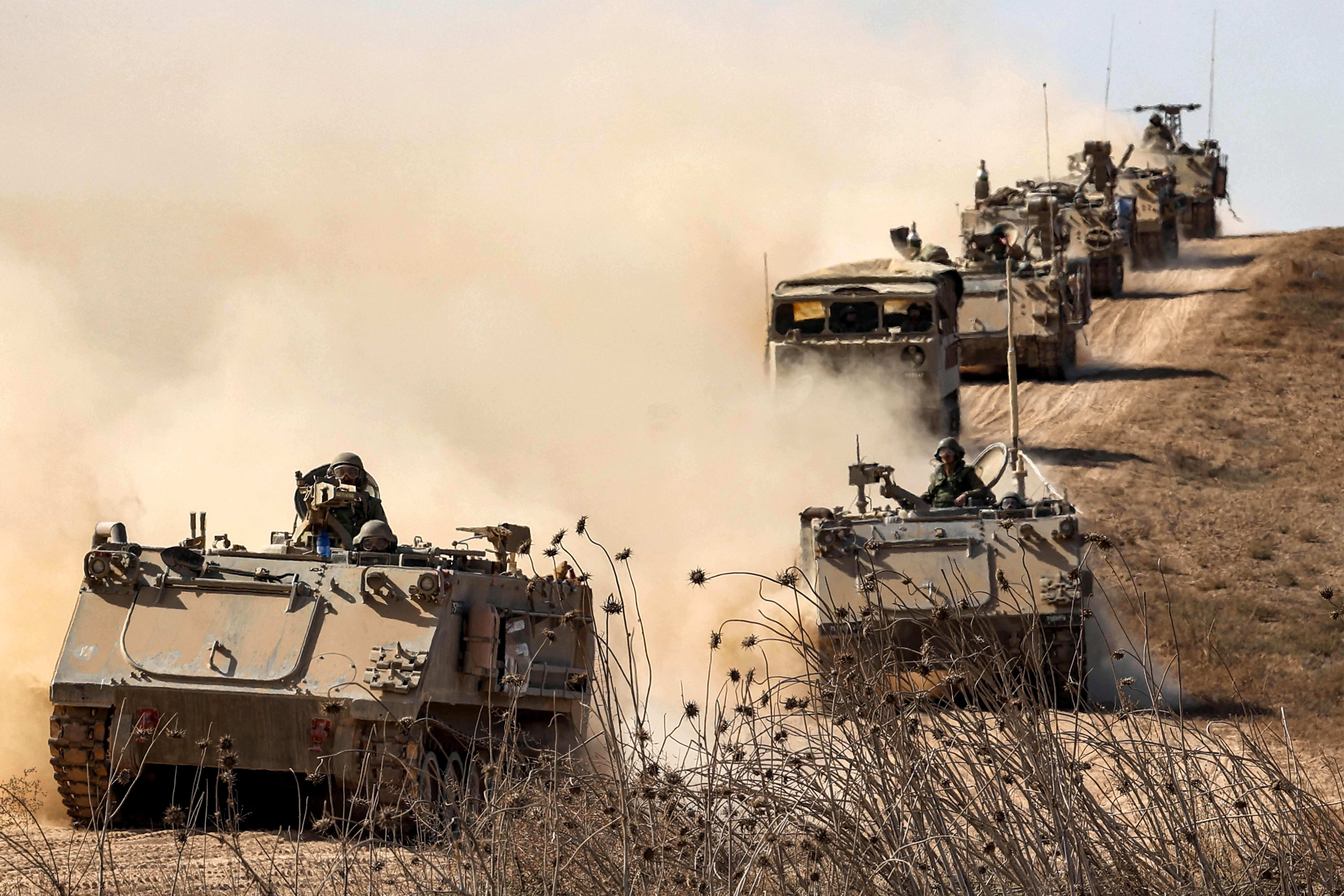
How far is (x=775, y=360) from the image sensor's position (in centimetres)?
2161

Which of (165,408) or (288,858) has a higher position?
(165,408)

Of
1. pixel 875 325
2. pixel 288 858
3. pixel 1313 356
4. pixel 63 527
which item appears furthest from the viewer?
pixel 1313 356

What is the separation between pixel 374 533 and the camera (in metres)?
10.3

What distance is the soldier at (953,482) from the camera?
45.6 feet

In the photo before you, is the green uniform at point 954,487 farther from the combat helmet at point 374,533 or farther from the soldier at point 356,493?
the combat helmet at point 374,533

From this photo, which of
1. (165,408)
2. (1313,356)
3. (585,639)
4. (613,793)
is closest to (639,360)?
(165,408)

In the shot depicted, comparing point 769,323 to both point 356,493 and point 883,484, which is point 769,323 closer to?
point 883,484

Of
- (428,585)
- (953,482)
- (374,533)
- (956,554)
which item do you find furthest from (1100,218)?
(428,585)

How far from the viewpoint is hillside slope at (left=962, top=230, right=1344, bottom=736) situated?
15.1 metres

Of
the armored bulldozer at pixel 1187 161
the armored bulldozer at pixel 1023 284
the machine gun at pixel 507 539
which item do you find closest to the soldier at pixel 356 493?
the machine gun at pixel 507 539

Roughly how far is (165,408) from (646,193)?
459 inches

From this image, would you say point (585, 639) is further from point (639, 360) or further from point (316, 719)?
point (639, 360)

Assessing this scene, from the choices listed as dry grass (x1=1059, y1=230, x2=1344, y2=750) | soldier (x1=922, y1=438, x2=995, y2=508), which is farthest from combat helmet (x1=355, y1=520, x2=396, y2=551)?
soldier (x1=922, y1=438, x2=995, y2=508)

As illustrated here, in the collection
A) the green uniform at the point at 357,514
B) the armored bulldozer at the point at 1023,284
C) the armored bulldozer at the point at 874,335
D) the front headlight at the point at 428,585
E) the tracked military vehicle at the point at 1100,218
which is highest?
the tracked military vehicle at the point at 1100,218
